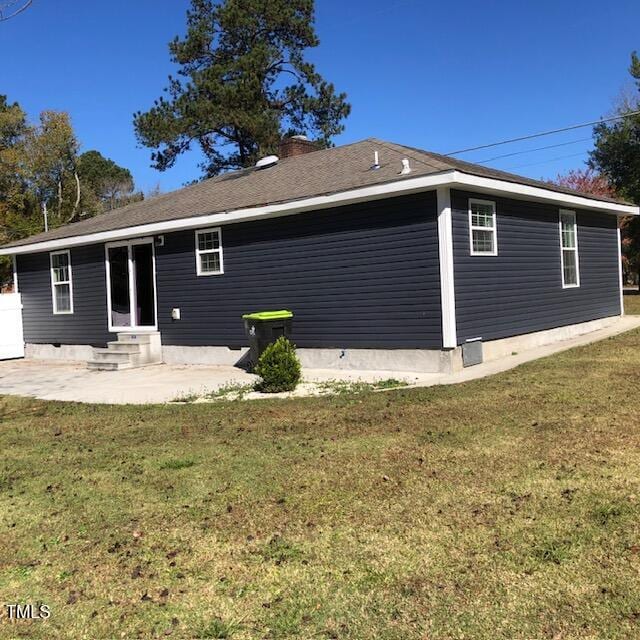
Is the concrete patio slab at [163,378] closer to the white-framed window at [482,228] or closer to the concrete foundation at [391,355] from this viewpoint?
the concrete foundation at [391,355]

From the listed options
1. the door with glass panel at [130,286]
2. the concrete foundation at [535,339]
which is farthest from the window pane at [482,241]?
the door with glass panel at [130,286]

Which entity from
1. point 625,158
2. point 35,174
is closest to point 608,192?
point 625,158

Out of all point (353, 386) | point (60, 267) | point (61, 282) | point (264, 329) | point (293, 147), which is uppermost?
point (293, 147)

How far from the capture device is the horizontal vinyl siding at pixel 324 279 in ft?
32.3

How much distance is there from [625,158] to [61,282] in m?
26.1

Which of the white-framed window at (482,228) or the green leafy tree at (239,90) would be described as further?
the green leafy tree at (239,90)

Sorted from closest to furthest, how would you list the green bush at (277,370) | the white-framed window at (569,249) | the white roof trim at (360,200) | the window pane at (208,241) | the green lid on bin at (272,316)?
the green bush at (277,370) < the white roof trim at (360,200) < the green lid on bin at (272,316) < the window pane at (208,241) < the white-framed window at (569,249)

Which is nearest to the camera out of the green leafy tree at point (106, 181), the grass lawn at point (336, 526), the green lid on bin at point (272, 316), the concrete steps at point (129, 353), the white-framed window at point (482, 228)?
the grass lawn at point (336, 526)

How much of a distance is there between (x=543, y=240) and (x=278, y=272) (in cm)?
520

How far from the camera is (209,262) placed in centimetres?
1273

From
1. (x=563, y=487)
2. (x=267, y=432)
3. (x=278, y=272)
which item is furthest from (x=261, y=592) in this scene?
(x=278, y=272)

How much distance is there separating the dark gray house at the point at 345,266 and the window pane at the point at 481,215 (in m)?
0.03

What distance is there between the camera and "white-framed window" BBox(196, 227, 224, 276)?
12.5m

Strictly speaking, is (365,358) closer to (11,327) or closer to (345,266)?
(345,266)
